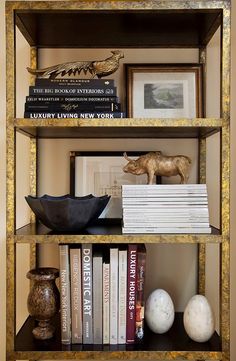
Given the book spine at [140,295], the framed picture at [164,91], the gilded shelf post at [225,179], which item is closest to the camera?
the gilded shelf post at [225,179]

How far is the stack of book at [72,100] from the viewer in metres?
1.30

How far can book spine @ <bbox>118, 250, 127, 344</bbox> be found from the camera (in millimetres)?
1335

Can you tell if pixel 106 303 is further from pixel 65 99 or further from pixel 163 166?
pixel 65 99

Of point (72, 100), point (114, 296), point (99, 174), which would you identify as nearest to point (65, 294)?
point (114, 296)

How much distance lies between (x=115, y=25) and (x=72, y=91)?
0.28 m

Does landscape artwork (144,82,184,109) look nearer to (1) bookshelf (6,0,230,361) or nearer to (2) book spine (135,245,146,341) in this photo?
(1) bookshelf (6,0,230,361)

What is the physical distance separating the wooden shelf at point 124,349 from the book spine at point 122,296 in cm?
4

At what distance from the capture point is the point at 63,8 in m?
1.27

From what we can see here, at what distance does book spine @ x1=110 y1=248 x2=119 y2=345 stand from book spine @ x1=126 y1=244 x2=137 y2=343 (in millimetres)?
38

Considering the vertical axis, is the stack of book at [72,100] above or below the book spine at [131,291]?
above

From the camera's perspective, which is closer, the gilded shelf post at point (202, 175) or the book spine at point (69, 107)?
the book spine at point (69, 107)

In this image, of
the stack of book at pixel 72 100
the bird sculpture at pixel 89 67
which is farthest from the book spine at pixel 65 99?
the bird sculpture at pixel 89 67

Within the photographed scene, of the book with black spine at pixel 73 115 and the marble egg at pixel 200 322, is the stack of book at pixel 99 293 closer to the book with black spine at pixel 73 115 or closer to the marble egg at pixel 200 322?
the marble egg at pixel 200 322

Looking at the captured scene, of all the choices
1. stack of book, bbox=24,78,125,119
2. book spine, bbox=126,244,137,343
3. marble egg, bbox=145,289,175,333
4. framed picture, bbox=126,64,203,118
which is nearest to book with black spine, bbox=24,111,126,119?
stack of book, bbox=24,78,125,119
